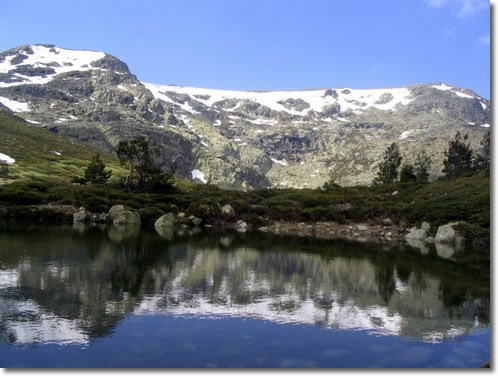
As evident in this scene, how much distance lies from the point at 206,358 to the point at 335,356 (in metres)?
3.87

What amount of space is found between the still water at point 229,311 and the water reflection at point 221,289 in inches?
2.8

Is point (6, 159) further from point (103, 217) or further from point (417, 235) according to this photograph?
point (417, 235)

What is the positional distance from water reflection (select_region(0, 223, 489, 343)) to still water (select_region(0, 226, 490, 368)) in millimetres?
71

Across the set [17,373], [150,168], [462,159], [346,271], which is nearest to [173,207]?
[150,168]

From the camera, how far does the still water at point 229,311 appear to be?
13367 mm

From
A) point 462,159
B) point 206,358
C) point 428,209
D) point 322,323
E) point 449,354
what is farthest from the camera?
point 462,159

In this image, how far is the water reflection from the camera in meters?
16.8

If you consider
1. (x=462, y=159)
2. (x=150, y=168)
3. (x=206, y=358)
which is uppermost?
(x=462, y=159)

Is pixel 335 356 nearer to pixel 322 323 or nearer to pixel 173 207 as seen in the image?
pixel 322 323

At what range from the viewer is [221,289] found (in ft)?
74.7

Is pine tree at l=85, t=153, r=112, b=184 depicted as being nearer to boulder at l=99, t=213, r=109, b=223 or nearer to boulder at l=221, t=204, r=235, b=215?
boulder at l=99, t=213, r=109, b=223

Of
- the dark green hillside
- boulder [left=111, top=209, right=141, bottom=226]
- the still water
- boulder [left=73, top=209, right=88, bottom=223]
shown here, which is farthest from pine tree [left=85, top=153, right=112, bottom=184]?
the still water

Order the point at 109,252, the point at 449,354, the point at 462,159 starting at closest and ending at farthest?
the point at 449,354, the point at 109,252, the point at 462,159

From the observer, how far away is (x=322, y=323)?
17375 millimetres
